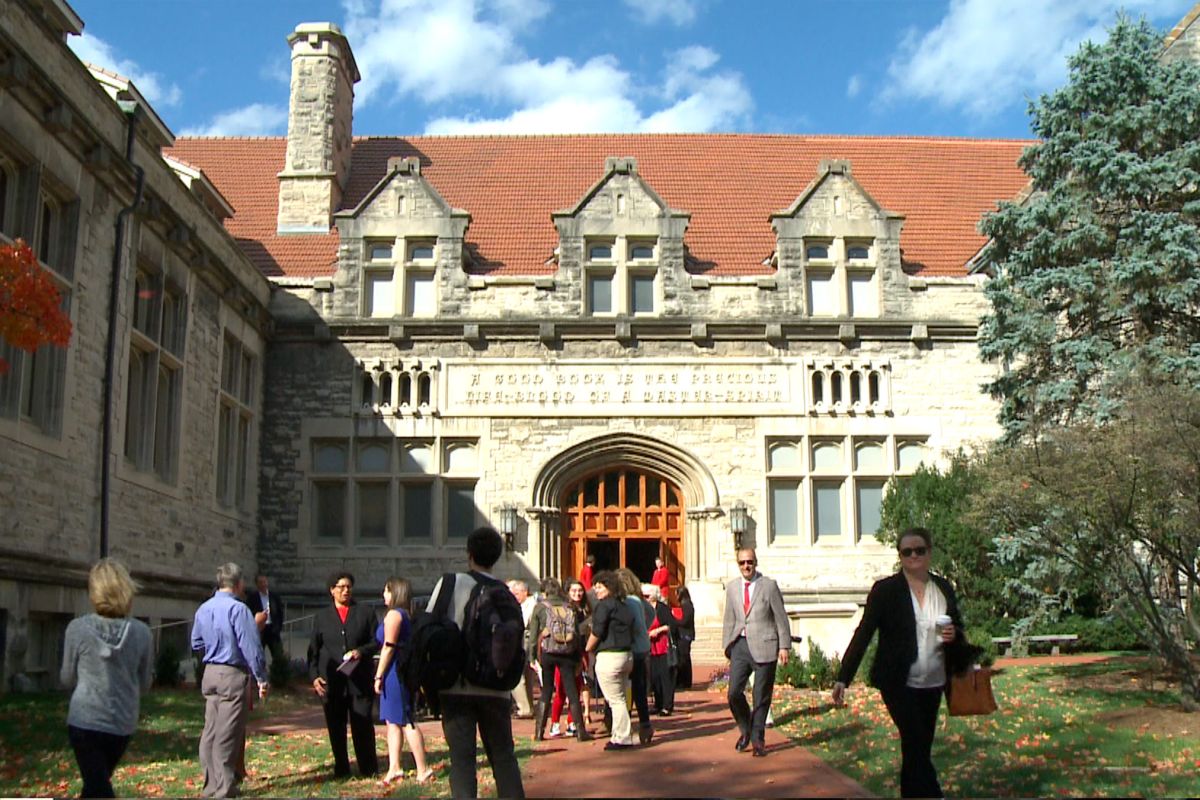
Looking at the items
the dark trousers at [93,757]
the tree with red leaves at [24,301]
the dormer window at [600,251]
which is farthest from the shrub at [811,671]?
the dark trousers at [93,757]

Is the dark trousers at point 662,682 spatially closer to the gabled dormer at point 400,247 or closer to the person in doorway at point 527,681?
the person in doorway at point 527,681

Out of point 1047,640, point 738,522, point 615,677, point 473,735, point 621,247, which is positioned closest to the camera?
point 473,735

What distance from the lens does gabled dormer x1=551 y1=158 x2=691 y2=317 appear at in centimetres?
2078

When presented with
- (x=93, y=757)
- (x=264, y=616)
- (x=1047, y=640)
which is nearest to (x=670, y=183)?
(x=1047, y=640)

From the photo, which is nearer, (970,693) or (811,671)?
(970,693)

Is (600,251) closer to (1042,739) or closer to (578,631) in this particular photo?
(578,631)

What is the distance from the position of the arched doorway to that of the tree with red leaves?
40.3 ft

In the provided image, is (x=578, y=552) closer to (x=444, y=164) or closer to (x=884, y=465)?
(x=884, y=465)

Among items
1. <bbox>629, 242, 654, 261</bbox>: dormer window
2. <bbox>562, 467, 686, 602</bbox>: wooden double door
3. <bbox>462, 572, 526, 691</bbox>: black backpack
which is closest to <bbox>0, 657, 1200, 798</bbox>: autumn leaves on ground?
<bbox>462, 572, 526, 691</bbox>: black backpack

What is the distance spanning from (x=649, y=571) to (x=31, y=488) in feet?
38.0

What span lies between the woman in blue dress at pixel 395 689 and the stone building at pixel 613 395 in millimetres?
11492

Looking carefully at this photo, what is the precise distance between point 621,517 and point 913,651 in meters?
14.9

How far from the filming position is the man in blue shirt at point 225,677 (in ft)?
24.3

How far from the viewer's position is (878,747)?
9383mm
